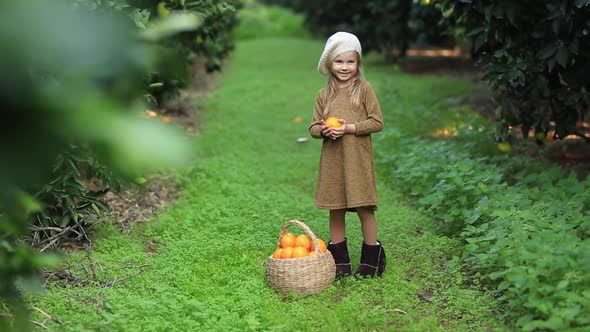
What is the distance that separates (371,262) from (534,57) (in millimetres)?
2643

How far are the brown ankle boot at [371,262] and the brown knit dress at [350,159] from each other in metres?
0.28

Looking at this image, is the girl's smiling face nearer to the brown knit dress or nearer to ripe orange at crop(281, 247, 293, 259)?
the brown knit dress

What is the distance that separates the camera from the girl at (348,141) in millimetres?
4516

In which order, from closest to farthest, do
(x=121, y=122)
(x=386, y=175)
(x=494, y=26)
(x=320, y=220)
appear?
(x=121, y=122), (x=320, y=220), (x=494, y=26), (x=386, y=175)

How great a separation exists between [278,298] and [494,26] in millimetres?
3333

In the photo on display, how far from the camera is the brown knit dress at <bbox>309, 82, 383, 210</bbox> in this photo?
4.51m

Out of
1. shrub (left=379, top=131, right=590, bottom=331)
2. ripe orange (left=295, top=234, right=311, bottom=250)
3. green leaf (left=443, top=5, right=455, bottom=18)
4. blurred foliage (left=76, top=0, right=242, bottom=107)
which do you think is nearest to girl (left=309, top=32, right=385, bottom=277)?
ripe orange (left=295, top=234, right=311, bottom=250)

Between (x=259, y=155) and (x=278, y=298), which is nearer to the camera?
(x=278, y=298)

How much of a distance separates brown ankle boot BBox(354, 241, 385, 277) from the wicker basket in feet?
0.96

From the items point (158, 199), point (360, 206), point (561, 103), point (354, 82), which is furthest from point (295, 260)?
point (561, 103)

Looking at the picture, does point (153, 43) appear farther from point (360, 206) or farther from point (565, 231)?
point (565, 231)

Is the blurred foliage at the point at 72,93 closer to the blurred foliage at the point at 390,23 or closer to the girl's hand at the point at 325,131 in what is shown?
the girl's hand at the point at 325,131

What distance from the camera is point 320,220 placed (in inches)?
228

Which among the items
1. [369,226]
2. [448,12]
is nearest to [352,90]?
[369,226]
